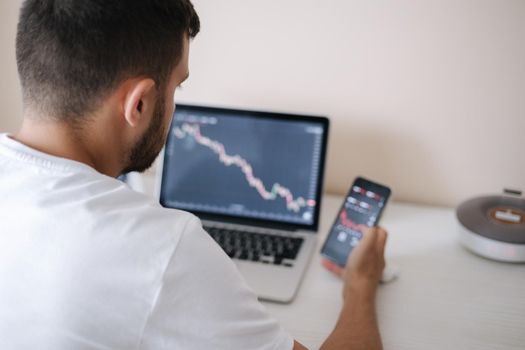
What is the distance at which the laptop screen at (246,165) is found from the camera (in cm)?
116

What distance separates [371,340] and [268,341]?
192mm

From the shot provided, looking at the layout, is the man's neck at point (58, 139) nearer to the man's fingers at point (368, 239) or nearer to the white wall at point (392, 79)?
the man's fingers at point (368, 239)

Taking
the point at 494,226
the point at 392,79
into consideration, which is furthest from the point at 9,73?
the point at 494,226

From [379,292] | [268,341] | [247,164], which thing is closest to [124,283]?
[268,341]

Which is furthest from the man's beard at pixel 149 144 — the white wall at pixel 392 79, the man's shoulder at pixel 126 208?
the white wall at pixel 392 79

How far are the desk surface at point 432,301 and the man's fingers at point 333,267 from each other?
1 cm

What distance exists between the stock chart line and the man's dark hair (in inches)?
20.1

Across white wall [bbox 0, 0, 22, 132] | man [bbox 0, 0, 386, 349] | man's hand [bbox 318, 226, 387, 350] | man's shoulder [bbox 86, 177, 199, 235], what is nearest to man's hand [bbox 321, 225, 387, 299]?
man's hand [bbox 318, 226, 387, 350]

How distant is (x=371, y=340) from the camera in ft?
2.54

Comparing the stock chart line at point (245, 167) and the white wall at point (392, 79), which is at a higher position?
the white wall at point (392, 79)

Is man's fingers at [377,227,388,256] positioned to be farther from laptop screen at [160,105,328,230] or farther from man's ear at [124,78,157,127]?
man's ear at [124,78,157,127]

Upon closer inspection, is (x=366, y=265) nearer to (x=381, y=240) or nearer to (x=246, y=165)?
(x=381, y=240)

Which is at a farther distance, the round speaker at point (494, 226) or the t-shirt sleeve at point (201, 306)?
the round speaker at point (494, 226)

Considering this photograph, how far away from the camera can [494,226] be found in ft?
3.41
